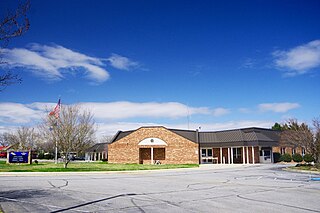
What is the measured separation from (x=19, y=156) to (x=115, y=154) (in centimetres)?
1297

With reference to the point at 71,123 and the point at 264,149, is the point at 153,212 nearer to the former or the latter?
the point at 71,123

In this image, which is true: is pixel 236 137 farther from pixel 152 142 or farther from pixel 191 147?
pixel 152 142

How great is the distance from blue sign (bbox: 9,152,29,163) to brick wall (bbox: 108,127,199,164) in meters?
11.8

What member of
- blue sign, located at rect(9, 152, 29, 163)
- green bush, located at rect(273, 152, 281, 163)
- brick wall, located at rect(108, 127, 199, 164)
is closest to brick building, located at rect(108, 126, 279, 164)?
brick wall, located at rect(108, 127, 199, 164)

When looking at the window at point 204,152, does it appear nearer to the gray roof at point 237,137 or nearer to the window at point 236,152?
the gray roof at point 237,137

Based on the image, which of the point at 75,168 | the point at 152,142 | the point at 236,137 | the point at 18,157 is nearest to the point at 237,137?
the point at 236,137

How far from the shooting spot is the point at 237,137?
42.4 meters

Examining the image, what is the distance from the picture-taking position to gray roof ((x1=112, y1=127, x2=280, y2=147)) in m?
40.4

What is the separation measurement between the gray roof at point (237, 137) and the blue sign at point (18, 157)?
1511 cm

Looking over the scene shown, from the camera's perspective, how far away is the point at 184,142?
41.9m

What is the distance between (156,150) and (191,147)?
5.33m

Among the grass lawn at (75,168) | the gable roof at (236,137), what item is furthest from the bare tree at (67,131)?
the gable roof at (236,137)

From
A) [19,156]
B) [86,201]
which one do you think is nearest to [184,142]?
[19,156]

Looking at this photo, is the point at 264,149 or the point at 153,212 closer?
the point at 153,212
